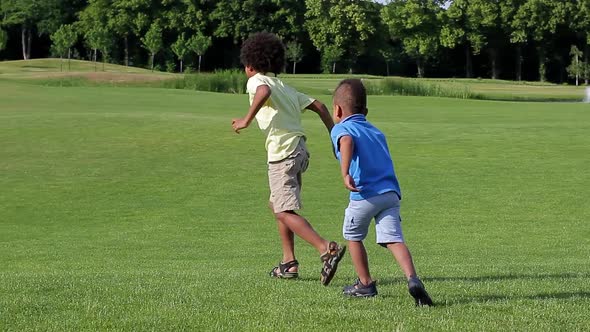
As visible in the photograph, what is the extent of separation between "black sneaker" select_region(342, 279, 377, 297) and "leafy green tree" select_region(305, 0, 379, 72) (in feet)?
288

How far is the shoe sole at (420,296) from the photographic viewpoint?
5559mm

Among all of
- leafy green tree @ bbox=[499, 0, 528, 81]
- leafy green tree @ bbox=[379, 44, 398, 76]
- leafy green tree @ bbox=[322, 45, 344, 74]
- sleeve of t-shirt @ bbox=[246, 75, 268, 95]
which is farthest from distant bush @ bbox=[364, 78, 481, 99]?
sleeve of t-shirt @ bbox=[246, 75, 268, 95]

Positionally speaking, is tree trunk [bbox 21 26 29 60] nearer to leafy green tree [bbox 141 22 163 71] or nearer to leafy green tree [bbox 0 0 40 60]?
leafy green tree [bbox 0 0 40 60]

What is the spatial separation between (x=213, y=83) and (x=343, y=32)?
44.9m

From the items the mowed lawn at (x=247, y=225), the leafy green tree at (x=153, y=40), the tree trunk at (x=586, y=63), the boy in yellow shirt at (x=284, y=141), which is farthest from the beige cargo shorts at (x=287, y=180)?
the tree trunk at (x=586, y=63)

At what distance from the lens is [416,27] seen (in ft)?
Result: 315

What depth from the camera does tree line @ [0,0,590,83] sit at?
3590 inches

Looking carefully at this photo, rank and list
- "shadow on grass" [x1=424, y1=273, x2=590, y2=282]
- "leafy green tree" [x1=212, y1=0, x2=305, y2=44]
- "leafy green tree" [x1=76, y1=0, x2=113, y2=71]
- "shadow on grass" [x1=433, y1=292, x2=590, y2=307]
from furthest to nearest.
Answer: "leafy green tree" [x1=212, y1=0, x2=305, y2=44] < "leafy green tree" [x1=76, y1=0, x2=113, y2=71] < "shadow on grass" [x1=424, y1=273, x2=590, y2=282] < "shadow on grass" [x1=433, y1=292, x2=590, y2=307]

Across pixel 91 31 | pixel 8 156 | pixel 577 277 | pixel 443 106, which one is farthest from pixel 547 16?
pixel 577 277

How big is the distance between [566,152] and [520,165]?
243 cm

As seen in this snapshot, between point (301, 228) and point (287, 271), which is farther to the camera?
point (287, 271)

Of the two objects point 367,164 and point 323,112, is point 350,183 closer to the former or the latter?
point 367,164

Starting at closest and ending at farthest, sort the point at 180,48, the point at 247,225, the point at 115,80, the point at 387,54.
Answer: the point at 247,225, the point at 115,80, the point at 180,48, the point at 387,54

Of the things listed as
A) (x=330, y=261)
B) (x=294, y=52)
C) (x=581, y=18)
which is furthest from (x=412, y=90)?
(x=330, y=261)
